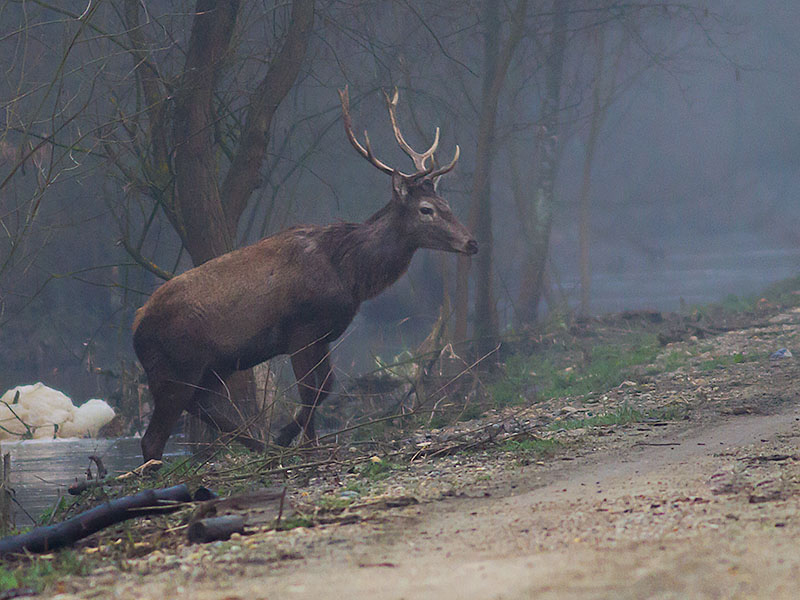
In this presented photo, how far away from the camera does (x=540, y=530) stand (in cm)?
264

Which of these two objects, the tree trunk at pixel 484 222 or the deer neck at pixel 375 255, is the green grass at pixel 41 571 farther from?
the tree trunk at pixel 484 222

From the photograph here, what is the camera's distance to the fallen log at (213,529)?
2760 millimetres

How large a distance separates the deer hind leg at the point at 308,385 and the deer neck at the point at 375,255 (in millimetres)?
514

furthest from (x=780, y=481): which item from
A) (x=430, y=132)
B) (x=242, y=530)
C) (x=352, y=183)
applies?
(x=352, y=183)

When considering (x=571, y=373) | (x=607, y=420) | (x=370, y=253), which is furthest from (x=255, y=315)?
(x=571, y=373)

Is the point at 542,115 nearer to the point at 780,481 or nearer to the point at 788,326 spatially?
the point at 788,326

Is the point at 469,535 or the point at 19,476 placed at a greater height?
the point at 469,535

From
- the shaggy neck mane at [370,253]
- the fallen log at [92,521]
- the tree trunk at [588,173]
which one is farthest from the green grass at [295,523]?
the tree trunk at [588,173]

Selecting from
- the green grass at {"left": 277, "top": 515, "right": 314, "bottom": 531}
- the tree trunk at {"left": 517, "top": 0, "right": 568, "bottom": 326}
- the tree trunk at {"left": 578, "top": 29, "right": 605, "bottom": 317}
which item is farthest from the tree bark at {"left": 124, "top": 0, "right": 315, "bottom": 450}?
the tree trunk at {"left": 578, "top": 29, "right": 605, "bottom": 317}

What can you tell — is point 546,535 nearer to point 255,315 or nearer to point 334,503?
point 334,503

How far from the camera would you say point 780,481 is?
3.09 m

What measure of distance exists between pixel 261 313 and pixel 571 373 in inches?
160

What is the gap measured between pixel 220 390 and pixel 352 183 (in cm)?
931

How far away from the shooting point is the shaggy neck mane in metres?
5.91
